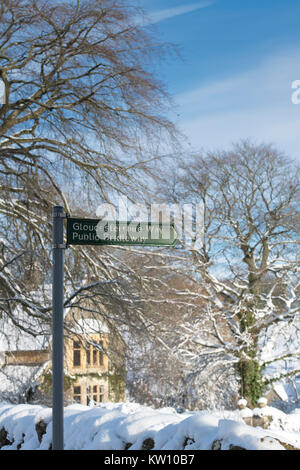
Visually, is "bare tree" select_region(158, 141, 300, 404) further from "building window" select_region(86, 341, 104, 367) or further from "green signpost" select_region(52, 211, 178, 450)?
"green signpost" select_region(52, 211, 178, 450)

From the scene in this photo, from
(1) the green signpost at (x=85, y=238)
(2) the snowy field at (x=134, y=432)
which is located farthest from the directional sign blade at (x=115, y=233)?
(2) the snowy field at (x=134, y=432)

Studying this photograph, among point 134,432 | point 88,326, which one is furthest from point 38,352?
point 134,432

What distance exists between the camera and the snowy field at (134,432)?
3.96 metres

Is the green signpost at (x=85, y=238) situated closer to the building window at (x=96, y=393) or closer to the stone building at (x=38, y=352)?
the stone building at (x=38, y=352)

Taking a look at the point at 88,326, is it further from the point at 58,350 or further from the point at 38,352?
the point at 58,350

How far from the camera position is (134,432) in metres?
4.70

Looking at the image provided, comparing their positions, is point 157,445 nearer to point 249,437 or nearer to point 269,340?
point 249,437

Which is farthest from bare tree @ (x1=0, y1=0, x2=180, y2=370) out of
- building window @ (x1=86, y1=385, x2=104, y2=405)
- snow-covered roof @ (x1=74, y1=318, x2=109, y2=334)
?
building window @ (x1=86, y1=385, x2=104, y2=405)

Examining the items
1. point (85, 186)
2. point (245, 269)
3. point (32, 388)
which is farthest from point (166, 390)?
point (85, 186)

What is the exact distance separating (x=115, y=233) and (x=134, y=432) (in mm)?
1716

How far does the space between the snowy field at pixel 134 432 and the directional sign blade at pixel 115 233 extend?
1.31 meters

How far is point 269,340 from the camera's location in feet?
59.3

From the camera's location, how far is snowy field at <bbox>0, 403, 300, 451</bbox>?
396 cm

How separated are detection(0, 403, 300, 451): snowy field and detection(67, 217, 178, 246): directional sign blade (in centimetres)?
131
